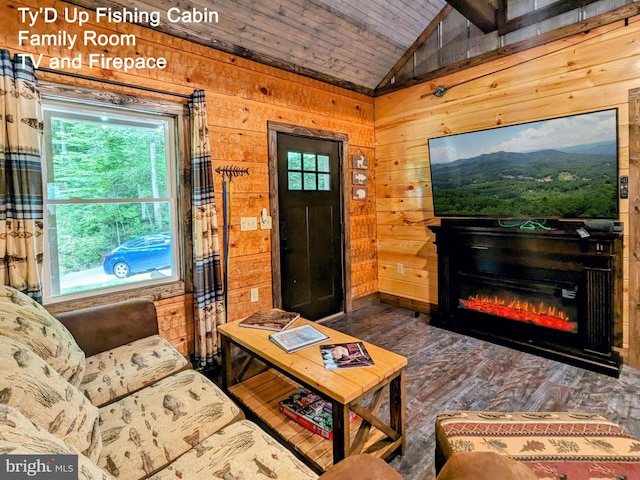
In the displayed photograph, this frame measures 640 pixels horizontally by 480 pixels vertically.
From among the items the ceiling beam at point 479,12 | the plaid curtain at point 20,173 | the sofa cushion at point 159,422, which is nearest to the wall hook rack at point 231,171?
the plaid curtain at point 20,173

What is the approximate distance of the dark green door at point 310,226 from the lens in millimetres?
3377

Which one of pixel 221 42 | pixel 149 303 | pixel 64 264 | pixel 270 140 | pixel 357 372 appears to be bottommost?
pixel 357 372

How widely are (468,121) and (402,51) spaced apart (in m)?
1.17

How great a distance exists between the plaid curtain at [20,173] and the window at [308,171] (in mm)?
1975

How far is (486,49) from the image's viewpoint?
325 cm

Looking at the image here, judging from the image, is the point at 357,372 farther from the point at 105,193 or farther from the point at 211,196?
Answer: the point at 105,193

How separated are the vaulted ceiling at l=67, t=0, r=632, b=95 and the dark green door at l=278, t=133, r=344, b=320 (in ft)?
2.55

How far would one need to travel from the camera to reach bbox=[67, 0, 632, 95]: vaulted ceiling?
2.59m

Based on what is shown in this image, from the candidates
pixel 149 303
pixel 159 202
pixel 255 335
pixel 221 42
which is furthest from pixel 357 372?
pixel 221 42

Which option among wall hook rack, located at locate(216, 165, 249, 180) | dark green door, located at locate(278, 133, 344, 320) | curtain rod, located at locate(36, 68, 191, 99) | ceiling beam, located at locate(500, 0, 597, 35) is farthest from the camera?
dark green door, located at locate(278, 133, 344, 320)

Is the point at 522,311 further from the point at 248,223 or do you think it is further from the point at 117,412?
the point at 117,412

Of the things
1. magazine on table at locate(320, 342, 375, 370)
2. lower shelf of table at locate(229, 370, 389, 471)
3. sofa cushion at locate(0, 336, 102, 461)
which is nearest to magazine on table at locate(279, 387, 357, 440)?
lower shelf of table at locate(229, 370, 389, 471)

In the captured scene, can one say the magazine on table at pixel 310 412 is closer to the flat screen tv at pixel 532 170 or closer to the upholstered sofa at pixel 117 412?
the upholstered sofa at pixel 117 412

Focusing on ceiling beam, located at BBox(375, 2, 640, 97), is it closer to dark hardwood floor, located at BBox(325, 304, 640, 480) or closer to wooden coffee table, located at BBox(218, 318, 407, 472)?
dark hardwood floor, located at BBox(325, 304, 640, 480)
